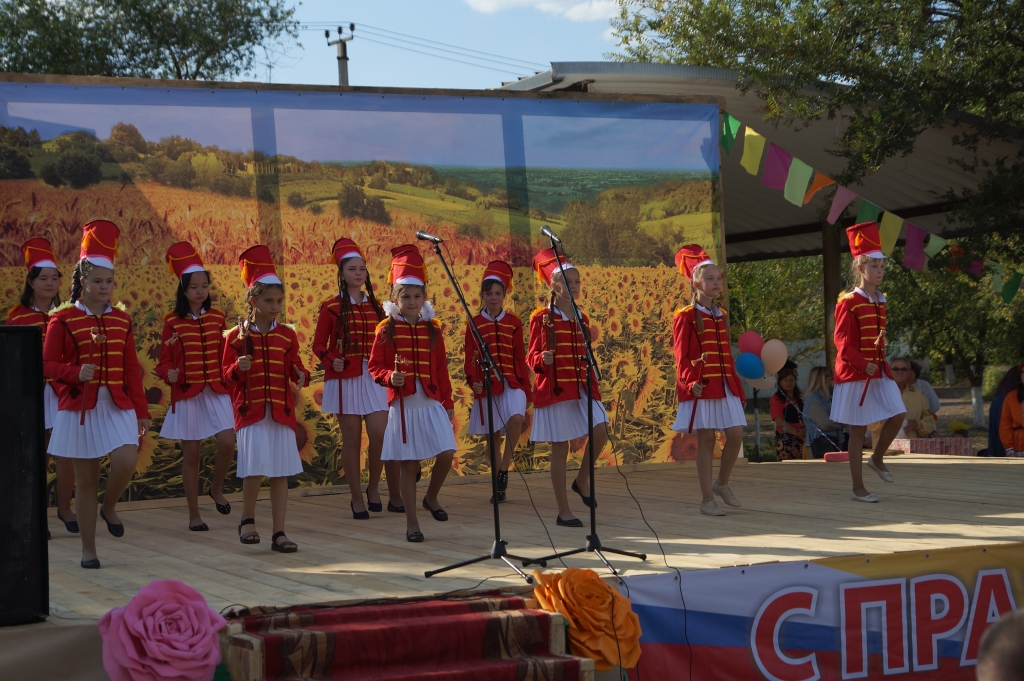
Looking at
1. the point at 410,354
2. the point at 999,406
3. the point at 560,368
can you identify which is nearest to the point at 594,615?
the point at 410,354

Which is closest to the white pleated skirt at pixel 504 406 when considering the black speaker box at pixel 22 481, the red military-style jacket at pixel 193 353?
the red military-style jacket at pixel 193 353

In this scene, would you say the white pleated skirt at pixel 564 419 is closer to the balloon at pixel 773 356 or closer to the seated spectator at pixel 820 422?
the balloon at pixel 773 356

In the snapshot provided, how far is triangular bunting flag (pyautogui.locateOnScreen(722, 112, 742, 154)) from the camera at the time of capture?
32.9ft

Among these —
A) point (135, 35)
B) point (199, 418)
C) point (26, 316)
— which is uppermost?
point (135, 35)

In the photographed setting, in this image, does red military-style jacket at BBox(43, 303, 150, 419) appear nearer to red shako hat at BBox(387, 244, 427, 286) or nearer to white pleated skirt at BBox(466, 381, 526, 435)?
red shako hat at BBox(387, 244, 427, 286)

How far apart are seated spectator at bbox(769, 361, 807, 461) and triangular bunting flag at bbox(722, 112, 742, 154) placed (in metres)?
3.13

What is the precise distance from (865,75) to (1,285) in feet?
26.3

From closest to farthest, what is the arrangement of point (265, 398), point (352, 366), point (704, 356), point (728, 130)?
point (265, 398) → point (704, 356) → point (352, 366) → point (728, 130)

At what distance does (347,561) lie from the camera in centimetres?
580

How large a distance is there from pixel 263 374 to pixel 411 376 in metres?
0.85

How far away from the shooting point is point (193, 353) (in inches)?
289

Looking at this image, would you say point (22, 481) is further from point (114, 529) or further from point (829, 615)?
point (829, 615)

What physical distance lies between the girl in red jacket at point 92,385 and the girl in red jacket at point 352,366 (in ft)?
5.74

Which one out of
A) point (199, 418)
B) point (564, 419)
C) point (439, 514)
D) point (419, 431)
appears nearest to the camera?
point (419, 431)
